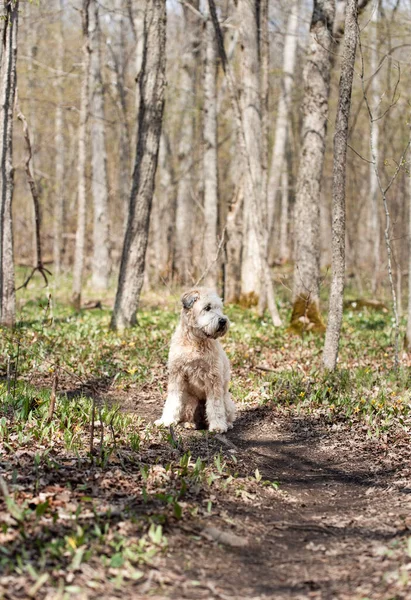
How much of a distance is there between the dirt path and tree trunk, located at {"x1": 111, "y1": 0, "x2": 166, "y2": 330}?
21.0 feet

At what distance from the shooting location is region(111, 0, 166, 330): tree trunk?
529 inches

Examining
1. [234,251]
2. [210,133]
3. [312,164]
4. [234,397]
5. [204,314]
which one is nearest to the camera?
[204,314]

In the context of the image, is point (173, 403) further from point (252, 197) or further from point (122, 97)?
point (122, 97)

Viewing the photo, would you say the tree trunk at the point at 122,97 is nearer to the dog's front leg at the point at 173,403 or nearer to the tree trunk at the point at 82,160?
the tree trunk at the point at 82,160

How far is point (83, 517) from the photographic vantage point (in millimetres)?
4492

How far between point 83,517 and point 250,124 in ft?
44.8

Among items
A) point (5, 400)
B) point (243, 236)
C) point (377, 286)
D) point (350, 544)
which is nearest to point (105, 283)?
point (243, 236)

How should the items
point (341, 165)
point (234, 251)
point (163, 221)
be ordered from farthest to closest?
point (163, 221), point (234, 251), point (341, 165)

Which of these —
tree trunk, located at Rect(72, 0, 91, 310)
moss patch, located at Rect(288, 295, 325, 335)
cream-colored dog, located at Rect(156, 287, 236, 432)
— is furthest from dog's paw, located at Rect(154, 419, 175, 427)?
tree trunk, located at Rect(72, 0, 91, 310)

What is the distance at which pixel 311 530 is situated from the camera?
4.95 metres

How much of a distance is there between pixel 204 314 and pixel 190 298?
29cm

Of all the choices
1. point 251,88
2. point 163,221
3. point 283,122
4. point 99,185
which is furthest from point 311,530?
point 283,122

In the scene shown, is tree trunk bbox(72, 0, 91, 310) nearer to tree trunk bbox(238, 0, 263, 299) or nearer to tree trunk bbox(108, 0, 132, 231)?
tree trunk bbox(238, 0, 263, 299)

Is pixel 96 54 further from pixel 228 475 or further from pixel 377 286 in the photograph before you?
pixel 228 475
